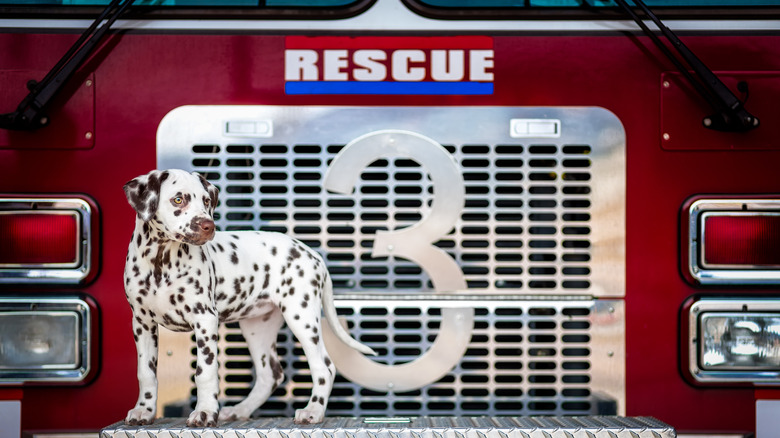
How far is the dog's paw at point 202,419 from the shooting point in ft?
8.01

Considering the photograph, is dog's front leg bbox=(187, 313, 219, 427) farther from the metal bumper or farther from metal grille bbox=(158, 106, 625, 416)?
metal grille bbox=(158, 106, 625, 416)

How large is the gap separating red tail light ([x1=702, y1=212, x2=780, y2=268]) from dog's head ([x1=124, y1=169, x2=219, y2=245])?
1.45 metres

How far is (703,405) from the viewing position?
8.91 feet

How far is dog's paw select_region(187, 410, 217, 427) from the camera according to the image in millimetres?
2441

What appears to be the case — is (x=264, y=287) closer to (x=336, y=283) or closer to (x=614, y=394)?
(x=336, y=283)

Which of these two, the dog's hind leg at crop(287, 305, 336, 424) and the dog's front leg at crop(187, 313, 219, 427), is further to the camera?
the dog's hind leg at crop(287, 305, 336, 424)

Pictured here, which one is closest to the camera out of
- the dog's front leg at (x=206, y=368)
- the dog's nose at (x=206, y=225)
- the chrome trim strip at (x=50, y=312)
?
the dog's nose at (x=206, y=225)

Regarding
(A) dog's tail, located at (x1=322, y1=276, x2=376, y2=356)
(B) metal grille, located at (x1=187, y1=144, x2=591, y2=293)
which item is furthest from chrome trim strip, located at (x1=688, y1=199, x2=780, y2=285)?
(A) dog's tail, located at (x1=322, y1=276, x2=376, y2=356)

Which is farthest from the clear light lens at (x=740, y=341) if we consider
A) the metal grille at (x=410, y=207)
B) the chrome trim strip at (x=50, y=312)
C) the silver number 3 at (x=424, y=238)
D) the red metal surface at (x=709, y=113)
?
the chrome trim strip at (x=50, y=312)

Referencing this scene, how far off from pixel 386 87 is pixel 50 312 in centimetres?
118

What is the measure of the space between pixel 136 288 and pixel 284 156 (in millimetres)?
589

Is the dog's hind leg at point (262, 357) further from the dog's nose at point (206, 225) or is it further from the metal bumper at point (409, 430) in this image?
the dog's nose at point (206, 225)

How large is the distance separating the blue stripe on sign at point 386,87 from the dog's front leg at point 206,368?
0.74m

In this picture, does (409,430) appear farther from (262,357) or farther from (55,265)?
(55,265)
